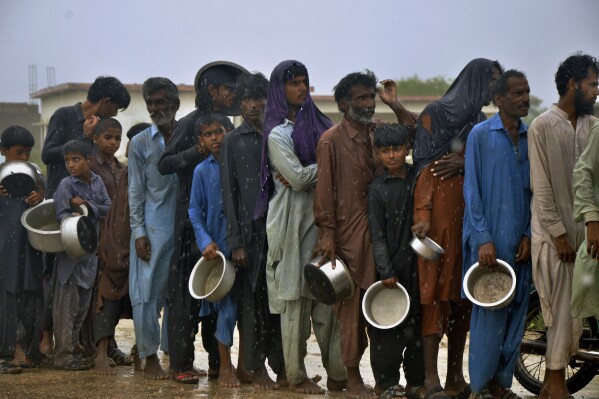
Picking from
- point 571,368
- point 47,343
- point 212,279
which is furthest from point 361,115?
point 47,343

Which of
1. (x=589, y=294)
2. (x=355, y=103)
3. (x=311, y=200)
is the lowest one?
(x=589, y=294)

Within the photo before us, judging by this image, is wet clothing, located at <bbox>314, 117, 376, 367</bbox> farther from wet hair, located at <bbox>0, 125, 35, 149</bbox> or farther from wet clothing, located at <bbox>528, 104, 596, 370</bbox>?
wet hair, located at <bbox>0, 125, 35, 149</bbox>

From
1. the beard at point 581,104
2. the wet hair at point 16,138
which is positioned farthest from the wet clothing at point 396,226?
the wet hair at point 16,138

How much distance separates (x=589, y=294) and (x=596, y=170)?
723mm

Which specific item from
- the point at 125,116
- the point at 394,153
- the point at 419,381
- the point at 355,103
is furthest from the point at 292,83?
the point at 125,116

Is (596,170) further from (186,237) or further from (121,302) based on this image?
(121,302)

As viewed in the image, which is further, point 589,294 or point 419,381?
point 419,381

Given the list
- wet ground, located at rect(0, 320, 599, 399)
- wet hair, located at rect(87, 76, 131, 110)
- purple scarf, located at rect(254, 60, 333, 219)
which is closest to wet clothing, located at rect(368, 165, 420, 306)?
purple scarf, located at rect(254, 60, 333, 219)

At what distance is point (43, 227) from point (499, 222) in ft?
14.2

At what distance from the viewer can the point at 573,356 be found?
7637 millimetres

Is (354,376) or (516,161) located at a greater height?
(516,161)

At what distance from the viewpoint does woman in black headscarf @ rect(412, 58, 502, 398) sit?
24.2 feet

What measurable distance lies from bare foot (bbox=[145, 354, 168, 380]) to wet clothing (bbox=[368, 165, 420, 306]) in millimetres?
2256

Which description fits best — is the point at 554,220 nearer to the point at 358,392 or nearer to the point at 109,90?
the point at 358,392
